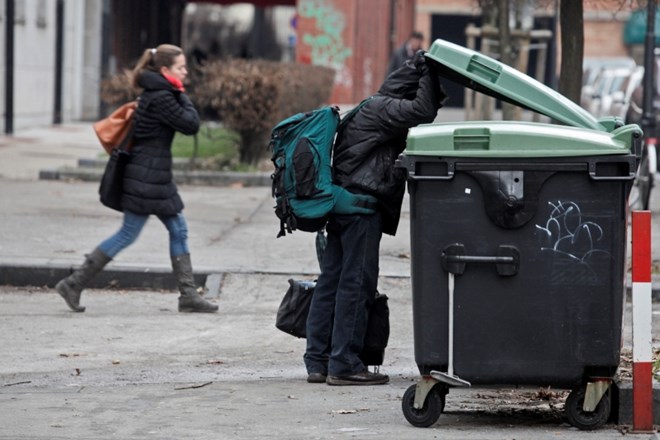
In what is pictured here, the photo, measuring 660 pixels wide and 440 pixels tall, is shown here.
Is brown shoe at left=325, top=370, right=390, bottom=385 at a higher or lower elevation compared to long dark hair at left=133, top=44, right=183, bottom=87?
lower

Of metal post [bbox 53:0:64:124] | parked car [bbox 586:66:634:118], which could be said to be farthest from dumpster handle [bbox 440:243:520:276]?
parked car [bbox 586:66:634:118]

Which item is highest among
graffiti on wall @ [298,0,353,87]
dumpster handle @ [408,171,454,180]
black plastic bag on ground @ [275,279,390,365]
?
graffiti on wall @ [298,0,353,87]

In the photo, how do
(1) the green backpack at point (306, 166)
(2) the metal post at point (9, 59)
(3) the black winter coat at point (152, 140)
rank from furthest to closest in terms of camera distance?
(2) the metal post at point (9, 59), (3) the black winter coat at point (152, 140), (1) the green backpack at point (306, 166)

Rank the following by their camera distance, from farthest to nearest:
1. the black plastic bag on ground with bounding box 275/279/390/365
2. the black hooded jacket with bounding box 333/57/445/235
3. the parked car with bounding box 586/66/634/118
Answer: the parked car with bounding box 586/66/634/118
the black plastic bag on ground with bounding box 275/279/390/365
the black hooded jacket with bounding box 333/57/445/235

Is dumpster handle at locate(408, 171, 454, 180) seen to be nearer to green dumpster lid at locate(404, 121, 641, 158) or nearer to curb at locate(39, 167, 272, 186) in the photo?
green dumpster lid at locate(404, 121, 641, 158)

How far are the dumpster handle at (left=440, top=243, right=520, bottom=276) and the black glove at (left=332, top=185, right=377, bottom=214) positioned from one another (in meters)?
0.93

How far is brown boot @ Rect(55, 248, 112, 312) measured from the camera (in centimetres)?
951

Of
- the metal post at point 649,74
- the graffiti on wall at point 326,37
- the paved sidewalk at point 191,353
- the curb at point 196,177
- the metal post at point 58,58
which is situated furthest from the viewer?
the graffiti on wall at point 326,37

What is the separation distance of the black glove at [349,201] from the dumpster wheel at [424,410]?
112 centimetres

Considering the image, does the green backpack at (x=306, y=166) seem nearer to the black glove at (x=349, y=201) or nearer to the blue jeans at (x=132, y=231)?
the black glove at (x=349, y=201)

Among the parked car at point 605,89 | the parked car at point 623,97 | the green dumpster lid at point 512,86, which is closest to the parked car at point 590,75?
the parked car at point 605,89

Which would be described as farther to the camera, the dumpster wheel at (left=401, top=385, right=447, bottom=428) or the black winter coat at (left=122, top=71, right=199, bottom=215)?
the black winter coat at (left=122, top=71, right=199, bottom=215)

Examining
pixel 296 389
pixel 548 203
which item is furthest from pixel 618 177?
pixel 296 389

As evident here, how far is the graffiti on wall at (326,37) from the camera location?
115ft
